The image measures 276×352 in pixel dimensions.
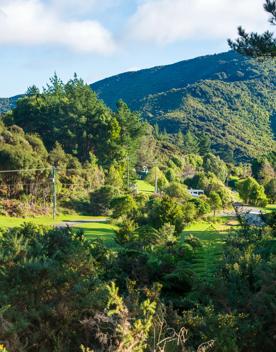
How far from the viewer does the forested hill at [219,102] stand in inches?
3846

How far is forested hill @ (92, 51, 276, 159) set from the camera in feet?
320

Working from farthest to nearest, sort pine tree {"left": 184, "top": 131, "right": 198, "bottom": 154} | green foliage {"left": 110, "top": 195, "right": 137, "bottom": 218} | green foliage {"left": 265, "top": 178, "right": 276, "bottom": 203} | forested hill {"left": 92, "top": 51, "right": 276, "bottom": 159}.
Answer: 1. forested hill {"left": 92, "top": 51, "right": 276, "bottom": 159}
2. pine tree {"left": 184, "top": 131, "right": 198, "bottom": 154}
3. green foliage {"left": 265, "top": 178, "right": 276, "bottom": 203}
4. green foliage {"left": 110, "top": 195, "right": 137, "bottom": 218}

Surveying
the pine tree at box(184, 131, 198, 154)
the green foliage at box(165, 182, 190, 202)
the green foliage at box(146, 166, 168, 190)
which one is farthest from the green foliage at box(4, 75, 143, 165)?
the pine tree at box(184, 131, 198, 154)

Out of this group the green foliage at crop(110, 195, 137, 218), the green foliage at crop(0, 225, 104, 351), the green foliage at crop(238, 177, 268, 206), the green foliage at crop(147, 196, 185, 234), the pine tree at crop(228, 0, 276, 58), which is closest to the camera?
the green foliage at crop(0, 225, 104, 351)

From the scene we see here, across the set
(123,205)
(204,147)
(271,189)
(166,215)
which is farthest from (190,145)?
(166,215)

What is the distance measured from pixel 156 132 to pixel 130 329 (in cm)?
8173

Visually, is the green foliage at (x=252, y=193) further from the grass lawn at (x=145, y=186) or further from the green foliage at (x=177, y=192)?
the grass lawn at (x=145, y=186)

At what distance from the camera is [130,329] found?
8.09 feet

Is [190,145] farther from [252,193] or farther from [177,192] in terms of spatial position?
[177,192]

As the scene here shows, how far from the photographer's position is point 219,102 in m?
114

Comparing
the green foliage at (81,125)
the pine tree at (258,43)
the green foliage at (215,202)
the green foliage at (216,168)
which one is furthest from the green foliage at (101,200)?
the green foliage at (216,168)

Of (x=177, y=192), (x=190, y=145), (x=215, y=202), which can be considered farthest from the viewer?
(x=190, y=145)

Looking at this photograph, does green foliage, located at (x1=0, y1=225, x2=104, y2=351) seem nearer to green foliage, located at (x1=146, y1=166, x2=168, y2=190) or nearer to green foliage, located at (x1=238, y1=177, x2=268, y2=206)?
green foliage, located at (x1=238, y1=177, x2=268, y2=206)

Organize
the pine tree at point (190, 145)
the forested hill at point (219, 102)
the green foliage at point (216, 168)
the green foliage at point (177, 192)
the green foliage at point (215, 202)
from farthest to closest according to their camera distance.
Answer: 1. the forested hill at point (219, 102)
2. the pine tree at point (190, 145)
3. the green foliage at point (216, 168)
4. the green foliage at point (177, 192)
5. the green foliage at point (215, 202)
